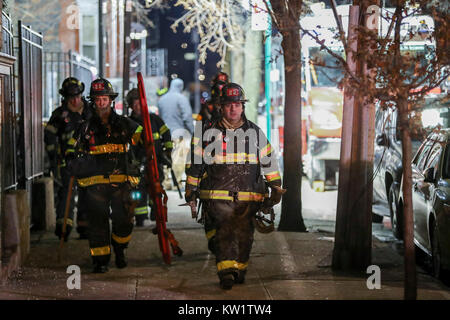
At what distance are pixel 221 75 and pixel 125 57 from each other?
229 inches

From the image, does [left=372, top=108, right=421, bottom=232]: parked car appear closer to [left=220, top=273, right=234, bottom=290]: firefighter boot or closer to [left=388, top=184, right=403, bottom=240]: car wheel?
[left=388, top=184, right=403, bottom=240]: car wheel

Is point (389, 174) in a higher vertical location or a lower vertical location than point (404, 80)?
lower

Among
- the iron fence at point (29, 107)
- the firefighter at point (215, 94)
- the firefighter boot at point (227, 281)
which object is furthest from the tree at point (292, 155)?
the firefighter boot at point (227, 281)

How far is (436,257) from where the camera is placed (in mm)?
7910

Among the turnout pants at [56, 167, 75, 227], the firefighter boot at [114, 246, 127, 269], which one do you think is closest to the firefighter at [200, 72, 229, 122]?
the turnout pants at [56, 167, 75, 227]

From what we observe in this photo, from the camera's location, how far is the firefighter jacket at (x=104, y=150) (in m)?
7.71

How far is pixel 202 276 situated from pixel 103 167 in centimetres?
146

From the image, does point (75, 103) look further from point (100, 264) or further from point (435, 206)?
point (435, 206)

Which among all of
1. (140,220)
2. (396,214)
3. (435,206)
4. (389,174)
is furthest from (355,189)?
(140,220)

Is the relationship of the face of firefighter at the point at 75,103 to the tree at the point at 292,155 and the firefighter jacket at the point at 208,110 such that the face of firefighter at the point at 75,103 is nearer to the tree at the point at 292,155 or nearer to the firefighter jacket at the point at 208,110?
the firefighter jacket at the point at 208,110

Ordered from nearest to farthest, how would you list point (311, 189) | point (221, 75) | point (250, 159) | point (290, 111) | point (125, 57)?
1. point (250, 159)
2. point (221, 75)
3. point (290, 111)
4. point (125, 57)
5. point (311, 189)

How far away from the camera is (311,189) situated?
57.7ft
